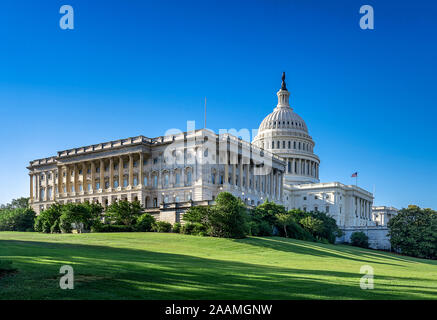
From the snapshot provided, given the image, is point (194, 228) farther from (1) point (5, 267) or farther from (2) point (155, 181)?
(1) point (5, 267)

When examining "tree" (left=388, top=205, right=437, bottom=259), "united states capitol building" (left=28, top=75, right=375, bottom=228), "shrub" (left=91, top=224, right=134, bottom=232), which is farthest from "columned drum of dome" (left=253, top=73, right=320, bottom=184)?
"shrub" (left=91, top=224, right=134, bottom=232)

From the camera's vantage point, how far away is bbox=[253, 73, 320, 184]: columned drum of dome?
536 feet

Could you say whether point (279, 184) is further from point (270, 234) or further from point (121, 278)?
point (121, 278)

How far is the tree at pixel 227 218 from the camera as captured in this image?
68.1 m

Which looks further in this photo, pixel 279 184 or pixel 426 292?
pixel 279 184

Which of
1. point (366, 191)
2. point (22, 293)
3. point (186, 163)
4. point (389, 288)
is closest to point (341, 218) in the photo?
point (366, 191)

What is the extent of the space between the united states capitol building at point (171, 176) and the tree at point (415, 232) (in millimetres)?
32480

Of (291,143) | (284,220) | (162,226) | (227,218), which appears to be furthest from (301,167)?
(227,218)

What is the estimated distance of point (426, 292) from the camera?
22.5 meters

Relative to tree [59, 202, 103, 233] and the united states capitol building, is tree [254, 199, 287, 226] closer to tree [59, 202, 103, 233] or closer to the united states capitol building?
the united states capitol building

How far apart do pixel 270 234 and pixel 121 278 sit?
58.1 meters

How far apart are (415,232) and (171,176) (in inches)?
2082

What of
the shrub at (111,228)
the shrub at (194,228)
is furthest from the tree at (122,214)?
the shrub at (194,228)
